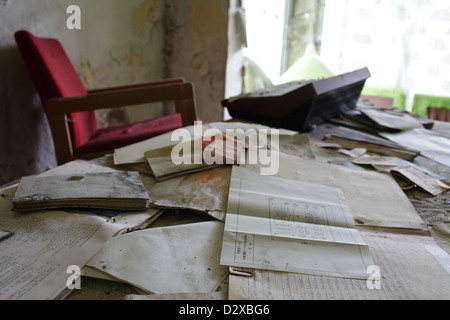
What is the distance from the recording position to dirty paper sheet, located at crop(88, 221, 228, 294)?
0.44 m

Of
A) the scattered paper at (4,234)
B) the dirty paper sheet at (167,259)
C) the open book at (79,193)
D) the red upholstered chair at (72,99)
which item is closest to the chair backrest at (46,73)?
the red upholstered chair at (72,99)

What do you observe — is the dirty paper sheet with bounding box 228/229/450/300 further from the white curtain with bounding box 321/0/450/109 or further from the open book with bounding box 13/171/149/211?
the white curtain with bounding box 321/0/450/109

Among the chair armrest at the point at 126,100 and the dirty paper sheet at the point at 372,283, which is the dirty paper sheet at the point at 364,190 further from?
the chair armrest at the point at 126,100

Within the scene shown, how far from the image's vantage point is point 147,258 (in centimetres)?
48

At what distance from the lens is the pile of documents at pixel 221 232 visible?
0.45 meters

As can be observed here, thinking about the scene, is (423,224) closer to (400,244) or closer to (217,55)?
(400,244)

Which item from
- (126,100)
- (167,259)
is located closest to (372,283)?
(167,259)

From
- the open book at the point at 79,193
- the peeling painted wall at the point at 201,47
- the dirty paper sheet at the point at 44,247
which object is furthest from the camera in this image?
the peeling painted wall at the point at 201,47

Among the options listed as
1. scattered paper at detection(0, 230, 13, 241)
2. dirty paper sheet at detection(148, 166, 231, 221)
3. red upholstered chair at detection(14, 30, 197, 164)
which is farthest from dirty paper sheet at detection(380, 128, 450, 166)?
scattered paper at detection(0, 230, 13, 241)

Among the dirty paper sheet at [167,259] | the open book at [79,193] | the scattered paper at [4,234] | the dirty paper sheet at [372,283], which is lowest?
the dirty paper sheet at [372,283]

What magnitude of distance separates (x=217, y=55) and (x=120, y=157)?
6.08 feet

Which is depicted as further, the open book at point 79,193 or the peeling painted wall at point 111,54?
the peeling painted wall at point 111,54
